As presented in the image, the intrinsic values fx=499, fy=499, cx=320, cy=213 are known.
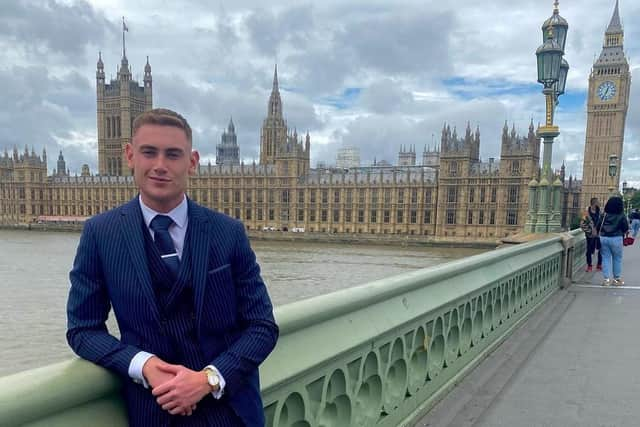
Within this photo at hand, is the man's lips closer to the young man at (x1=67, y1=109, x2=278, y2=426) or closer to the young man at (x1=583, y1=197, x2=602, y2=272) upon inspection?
the young man at (x1=67, y1=109, x2=278, y2=426)

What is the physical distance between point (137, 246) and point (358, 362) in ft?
3.87

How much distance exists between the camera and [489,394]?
310 cm

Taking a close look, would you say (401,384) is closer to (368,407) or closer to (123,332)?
(368,407)

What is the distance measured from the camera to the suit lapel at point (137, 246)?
1.28 m

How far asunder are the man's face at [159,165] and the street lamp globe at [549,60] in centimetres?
786

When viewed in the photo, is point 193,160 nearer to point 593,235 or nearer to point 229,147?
point 593,235

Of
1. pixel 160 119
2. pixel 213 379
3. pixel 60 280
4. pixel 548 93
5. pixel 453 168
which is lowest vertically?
pixel 60 280

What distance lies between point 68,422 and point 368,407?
143 centimetres

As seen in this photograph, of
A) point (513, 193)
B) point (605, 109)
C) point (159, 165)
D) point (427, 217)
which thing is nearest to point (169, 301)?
point (159, 165)

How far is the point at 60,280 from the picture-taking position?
2512 centimetres

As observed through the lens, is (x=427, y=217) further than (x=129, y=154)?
Yes

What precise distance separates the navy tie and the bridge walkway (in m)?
1.90

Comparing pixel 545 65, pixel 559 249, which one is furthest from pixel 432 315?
pixel 545 65

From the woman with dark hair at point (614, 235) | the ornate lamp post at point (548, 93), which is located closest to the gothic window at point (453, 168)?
the ornate lamp post at point (548, 93)
